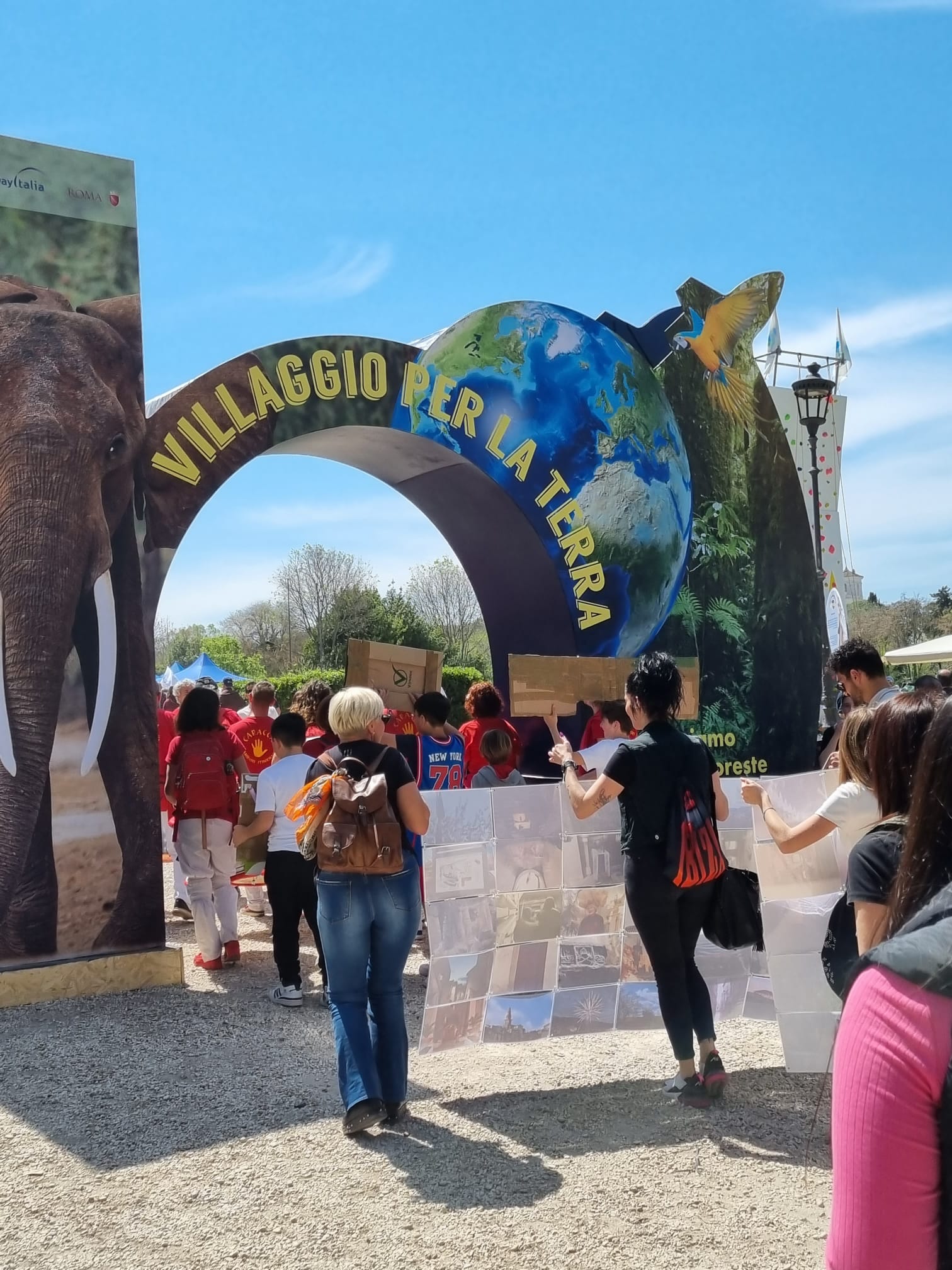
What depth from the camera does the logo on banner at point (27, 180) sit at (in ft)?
22.3

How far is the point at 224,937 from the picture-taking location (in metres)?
7.53

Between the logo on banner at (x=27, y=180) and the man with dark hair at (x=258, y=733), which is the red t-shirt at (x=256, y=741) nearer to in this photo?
the man with dark hair at (x=258, y=733)

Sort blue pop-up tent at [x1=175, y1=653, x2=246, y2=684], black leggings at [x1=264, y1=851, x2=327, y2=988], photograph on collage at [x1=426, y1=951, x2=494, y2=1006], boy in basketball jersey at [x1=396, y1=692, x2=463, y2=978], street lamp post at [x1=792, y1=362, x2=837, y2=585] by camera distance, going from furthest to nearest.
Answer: blue pop-up tent at [x1=175, y1=653, x2=246, y2=684] < street lamp post at [x1=792, y1=362, x2=837, y2=585] < boy in basketball jersey at [x1=396, y1=692, x2=463, y2=978] < black leggings at [x1=264, y1=851, x2=327, y2=988] < photograph on collage at [x1=426, y1=951, x2=494, y2=1006]

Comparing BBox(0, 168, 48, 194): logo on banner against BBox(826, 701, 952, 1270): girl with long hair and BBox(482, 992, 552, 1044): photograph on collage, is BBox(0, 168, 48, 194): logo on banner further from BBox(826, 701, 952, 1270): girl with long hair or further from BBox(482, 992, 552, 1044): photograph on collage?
BBox(826, 701, 952, 1270): girl with long hair

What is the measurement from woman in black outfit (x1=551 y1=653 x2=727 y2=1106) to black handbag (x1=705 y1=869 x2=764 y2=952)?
0.04 meters

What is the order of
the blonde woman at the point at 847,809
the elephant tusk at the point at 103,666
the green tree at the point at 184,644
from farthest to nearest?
the green tree at the point at 184,644, the elephant tusk at the point at 103,666, the blonde woman at the point at 847,809

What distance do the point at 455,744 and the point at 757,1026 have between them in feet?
7.92

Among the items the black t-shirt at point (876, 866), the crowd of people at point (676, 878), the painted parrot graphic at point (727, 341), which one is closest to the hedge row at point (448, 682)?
the painted parrot graphic at point (727, 341)

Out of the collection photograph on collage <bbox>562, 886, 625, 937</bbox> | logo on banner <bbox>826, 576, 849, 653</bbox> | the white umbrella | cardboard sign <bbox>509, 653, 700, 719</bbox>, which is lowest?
photograph on collage <bbox>562, 886, 625, 937</bbox>

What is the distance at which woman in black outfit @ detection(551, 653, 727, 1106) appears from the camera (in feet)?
15.4

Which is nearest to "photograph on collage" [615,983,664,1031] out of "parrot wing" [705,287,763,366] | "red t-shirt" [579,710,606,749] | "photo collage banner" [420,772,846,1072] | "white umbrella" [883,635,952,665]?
"photo collage banner" [420,772,846,1072]

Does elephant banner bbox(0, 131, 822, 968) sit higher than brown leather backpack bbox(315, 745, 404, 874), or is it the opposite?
elephant banner bbox(0, 131, 822, 968)

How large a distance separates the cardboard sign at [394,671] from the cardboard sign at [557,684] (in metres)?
0.51

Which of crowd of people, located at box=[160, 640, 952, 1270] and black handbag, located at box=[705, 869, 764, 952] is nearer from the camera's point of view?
crowd of people, located at box=[160, 640, 952, 1270]
